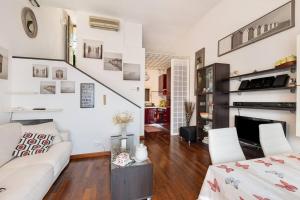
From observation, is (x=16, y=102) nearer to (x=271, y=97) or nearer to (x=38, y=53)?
(x=38, y=53)

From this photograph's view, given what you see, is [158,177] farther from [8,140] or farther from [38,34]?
[38,34]

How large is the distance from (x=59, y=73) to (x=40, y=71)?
13.8 inches

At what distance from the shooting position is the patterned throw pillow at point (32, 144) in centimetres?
220

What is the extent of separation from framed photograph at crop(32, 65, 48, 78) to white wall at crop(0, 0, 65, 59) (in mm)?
472

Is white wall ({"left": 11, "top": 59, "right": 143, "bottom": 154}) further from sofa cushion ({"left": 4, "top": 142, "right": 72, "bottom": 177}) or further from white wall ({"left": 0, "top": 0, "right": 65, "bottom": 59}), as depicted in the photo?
sofa cushion ({"left": 4, "top": 142, "right": 72, "bottom": 177})

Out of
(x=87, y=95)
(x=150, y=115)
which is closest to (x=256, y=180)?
(x=87, y=95)

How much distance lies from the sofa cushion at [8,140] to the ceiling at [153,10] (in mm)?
3317

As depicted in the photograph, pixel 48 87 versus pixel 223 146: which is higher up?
pixel 48 87

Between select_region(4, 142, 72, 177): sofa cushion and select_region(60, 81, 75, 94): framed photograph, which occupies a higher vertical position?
select_region(60, 81, 75, 94): framed photograph

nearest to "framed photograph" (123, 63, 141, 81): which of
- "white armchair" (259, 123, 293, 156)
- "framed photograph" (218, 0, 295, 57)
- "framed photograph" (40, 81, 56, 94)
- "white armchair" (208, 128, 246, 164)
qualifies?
"framed photograph" (40, 81, 56, 94)

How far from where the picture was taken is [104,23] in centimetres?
417

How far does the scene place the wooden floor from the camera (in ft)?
6.56

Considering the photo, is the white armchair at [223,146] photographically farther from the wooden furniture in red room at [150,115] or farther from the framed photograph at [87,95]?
the wooden furniture in red room at [150,115]

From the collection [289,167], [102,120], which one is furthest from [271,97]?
[102,120]
